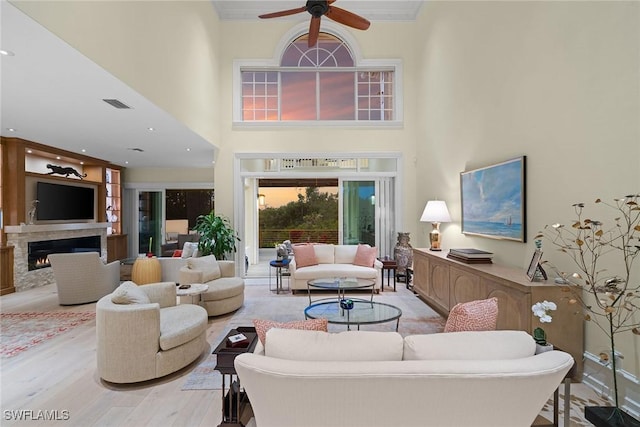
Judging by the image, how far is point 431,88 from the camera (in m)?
5.98

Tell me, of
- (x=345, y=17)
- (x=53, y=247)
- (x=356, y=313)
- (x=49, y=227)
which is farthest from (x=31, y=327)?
(x=345, y=17)

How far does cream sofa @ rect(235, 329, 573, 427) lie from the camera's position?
4.60 feet

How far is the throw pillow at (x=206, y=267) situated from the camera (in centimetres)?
454

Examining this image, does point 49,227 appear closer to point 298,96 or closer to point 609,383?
point 298,96

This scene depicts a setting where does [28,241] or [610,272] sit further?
[28,241]

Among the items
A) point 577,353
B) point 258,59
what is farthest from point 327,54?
point 577,353

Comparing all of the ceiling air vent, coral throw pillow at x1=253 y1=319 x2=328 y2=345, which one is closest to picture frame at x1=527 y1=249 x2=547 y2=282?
coral throw pillow at x1=253 y1=319 x2=328 y2=345

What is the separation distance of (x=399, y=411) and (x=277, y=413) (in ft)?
1.83

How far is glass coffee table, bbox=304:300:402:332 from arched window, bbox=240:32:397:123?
14.9ft

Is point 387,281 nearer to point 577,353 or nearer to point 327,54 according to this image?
point 577,353

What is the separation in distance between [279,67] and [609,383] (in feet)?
22.9

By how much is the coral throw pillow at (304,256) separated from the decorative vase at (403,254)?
5.69 ft

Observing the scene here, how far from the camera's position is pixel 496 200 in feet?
12.6

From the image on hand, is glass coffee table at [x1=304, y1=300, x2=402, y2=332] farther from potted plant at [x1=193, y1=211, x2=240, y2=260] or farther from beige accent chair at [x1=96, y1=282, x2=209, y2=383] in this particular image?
potted plant at [x1=193, y1=211, x2=240, y2=260]
